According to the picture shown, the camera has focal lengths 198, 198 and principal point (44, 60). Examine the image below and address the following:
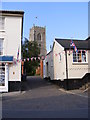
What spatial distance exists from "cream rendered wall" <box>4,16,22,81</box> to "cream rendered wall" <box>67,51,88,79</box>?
208 inches

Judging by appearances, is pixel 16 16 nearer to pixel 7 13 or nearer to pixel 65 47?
pixel 7 13

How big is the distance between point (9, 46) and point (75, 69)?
23.5 feet

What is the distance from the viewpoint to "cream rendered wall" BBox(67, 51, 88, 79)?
20.5 meters

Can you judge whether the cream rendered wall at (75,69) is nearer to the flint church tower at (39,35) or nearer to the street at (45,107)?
the street at (45,107)

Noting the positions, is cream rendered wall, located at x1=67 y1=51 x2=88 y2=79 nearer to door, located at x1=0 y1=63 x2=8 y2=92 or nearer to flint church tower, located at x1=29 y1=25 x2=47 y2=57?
door, located at x1=0 y1=63 x2=8 y2=92

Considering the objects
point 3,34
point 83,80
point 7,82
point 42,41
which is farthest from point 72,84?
point 42,41

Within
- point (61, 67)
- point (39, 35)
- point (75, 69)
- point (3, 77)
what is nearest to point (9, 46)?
point (3, 77)

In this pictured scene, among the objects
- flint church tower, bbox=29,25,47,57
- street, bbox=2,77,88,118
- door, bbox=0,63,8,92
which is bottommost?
street, bbox=2,77,88,118

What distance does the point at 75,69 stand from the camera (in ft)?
67.8

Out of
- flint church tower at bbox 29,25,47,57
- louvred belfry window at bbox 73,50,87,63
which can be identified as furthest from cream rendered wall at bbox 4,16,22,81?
flint church tower at bbox 29,25,47,57

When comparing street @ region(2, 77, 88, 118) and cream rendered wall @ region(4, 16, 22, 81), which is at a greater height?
cream rendered wall @ region(4, 16, 22, 81)

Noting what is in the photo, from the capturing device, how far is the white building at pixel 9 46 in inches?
733

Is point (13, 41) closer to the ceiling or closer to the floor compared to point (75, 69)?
closer to the ceiling

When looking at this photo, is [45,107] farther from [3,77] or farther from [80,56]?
[80,56]
